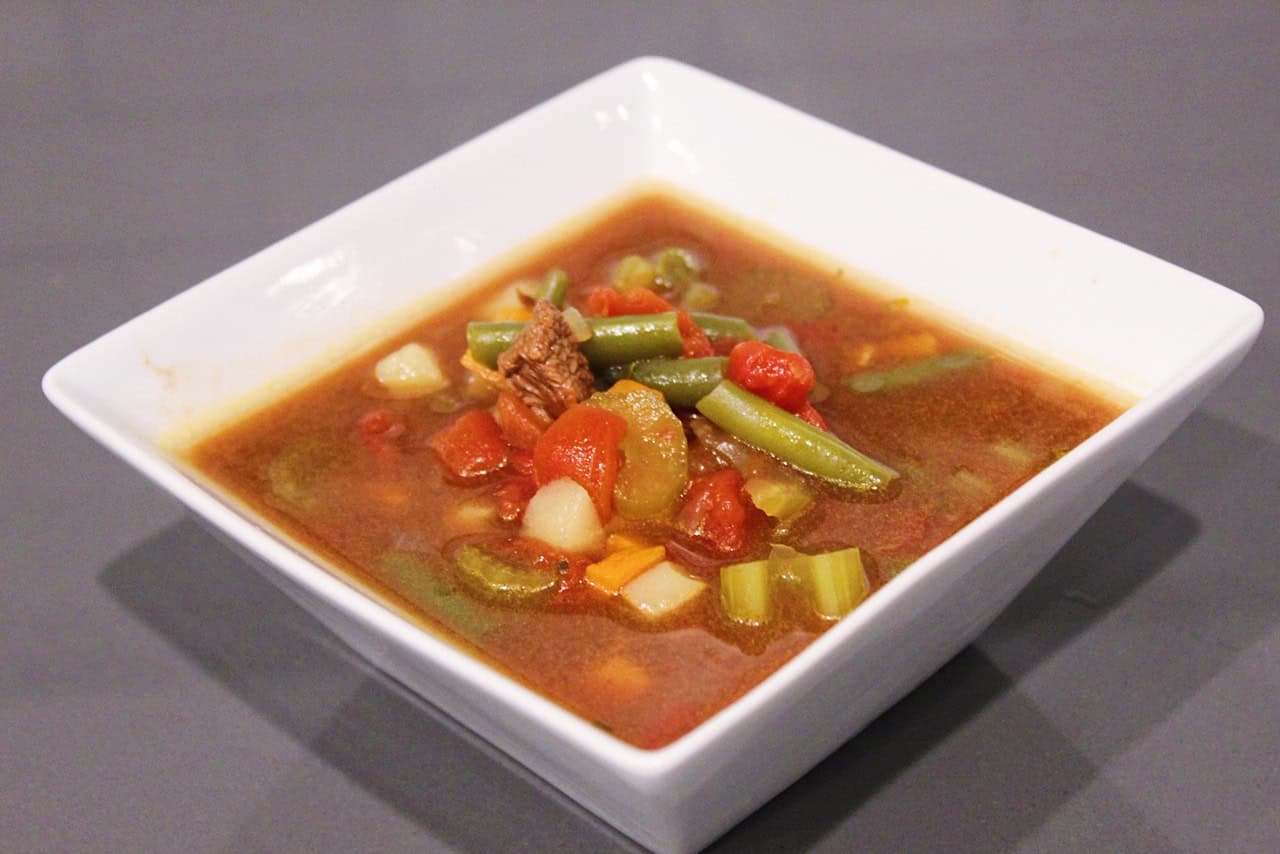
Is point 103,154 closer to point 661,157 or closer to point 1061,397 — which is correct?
point 661,157

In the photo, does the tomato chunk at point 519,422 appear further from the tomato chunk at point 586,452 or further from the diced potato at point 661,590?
the diced potato at point 661,590

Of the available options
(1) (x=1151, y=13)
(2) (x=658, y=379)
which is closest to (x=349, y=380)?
(2) (x=658, y=379)

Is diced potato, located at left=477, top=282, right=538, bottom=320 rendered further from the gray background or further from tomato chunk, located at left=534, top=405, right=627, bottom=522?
the gray background

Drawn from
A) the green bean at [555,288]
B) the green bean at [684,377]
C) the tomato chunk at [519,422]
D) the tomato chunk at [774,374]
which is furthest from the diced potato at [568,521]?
the green bean at [555,288]

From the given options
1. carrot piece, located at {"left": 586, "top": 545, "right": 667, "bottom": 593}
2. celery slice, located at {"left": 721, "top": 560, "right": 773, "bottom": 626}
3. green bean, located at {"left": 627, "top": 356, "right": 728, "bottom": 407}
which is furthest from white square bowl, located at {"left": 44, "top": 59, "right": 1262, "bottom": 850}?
green bean, located at {"left": 627, "top": 356, "right": 728, "bottom": 407}

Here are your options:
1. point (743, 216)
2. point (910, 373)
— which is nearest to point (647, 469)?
point (910, 373)

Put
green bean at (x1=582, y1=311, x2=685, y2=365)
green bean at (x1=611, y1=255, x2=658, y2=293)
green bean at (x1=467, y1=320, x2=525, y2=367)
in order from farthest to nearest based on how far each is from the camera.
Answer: green bean at (x1=611, y1=255, x2=658, y2=293), green bean at (x1=467, y1=320, x2=525, y2=367), green bean at (x1=582, y1=311, x2=685, y2=365)
